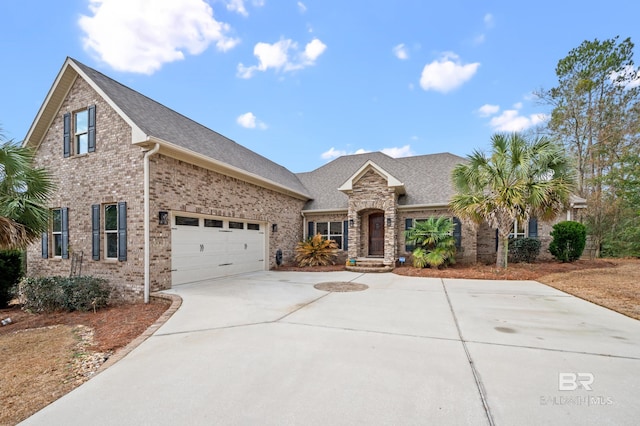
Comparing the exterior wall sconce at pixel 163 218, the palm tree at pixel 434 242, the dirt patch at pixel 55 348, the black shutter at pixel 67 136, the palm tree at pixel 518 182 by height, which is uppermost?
the black shutter at pixel 67 136

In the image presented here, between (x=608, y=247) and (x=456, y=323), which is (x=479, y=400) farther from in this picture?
(x=608, y=247)

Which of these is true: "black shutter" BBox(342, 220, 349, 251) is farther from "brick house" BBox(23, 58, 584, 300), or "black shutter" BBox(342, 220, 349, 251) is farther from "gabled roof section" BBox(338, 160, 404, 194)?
"gabled roof section" BBox(338, 160, 404, 194)

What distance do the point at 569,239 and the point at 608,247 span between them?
842cm

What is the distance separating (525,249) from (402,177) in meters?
6.47

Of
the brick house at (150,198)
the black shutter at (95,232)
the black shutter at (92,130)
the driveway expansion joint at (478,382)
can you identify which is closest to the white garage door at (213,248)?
the brick house at (150,198)

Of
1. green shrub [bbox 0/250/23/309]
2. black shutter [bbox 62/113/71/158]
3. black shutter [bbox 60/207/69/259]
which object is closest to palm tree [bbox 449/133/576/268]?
black shutter [bbox 60/207/69/259]

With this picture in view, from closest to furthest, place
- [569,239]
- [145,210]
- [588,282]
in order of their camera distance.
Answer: [145,210] < [588,282] < [569,239]

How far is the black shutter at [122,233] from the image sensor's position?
296 inches

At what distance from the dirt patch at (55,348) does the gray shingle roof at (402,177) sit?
33.0 feet

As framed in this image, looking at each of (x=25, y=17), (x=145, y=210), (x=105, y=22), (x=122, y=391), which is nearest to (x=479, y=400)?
(x=122, y=391)

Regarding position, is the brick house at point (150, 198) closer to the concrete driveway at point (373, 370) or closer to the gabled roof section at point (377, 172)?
the gabled roof section at point (377, 172)

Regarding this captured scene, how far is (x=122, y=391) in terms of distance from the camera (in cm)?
286

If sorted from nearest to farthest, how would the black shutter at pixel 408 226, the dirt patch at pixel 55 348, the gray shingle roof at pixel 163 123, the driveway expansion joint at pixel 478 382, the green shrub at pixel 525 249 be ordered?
the driveway expansion joint at pixel 478 382 → the dirt patch at pixel 55 348 → the gray shingle roof at pixel 163 123 → the green shrub at pixel 525 249 → the black shutter at pixel 408 226

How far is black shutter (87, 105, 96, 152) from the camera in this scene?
825 centimetres
